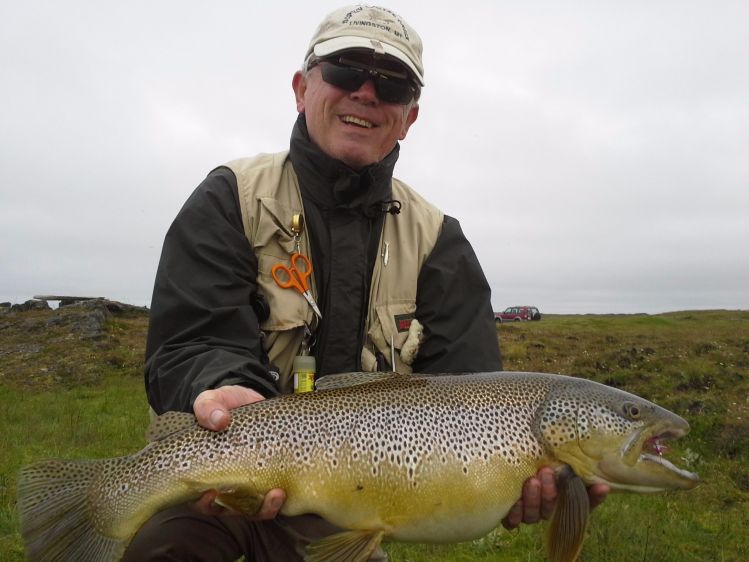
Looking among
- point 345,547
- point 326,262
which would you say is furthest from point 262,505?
point 326,262

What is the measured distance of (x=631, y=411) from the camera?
3666 mm

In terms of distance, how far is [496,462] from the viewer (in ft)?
11.2

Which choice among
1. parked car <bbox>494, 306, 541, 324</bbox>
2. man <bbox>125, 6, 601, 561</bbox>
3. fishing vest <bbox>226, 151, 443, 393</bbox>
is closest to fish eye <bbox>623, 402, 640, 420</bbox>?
man <bbox>125, 6, 601, 561</bbox>

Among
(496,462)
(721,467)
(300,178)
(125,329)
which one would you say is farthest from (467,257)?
(125,329)

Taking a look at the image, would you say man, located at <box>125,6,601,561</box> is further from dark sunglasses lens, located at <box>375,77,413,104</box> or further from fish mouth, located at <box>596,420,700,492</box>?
fish mouth, located at <box>596,420,700,492</box>

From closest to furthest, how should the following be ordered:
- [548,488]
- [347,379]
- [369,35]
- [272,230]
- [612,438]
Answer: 1. [548,488]
2. [612,438]
3. [347,379]
4. [272,230]
5. [369,35]

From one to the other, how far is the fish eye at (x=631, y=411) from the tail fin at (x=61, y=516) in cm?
282

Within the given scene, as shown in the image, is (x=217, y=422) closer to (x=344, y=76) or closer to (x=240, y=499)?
(x=240, y=499)

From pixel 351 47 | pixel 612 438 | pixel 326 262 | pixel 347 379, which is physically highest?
pixel 351 47

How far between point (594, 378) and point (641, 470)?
12430 millimetres

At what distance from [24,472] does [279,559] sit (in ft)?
5.15

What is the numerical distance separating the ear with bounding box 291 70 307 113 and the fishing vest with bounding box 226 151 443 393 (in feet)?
1.36

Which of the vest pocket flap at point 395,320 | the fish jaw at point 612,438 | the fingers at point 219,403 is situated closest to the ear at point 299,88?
the vest pocket flap at point 395,320

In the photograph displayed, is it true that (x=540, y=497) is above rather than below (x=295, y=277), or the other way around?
below
